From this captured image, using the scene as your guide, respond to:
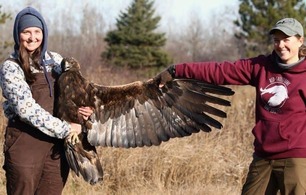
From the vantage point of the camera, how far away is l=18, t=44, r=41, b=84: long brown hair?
3.89 meters

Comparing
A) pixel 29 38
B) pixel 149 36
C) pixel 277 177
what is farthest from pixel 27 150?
pixel 149 36

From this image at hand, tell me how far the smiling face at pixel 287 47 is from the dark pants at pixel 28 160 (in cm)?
168

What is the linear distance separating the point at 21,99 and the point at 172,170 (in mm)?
3552

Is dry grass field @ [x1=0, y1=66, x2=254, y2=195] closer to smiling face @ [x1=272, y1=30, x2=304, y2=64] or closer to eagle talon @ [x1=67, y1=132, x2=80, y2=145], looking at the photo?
eagle talon @ [x1=67, y1=132, x2=80, y2=145]

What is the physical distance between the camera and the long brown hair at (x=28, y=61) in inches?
153

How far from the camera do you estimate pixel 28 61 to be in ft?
12.9

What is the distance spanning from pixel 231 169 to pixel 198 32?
57.5m

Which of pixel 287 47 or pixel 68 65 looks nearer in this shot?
pixel 287 47

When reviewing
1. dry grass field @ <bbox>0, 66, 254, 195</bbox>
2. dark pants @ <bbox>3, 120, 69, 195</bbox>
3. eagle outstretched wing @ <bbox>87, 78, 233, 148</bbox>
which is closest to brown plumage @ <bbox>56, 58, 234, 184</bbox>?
eagle outstretched wing @ <bbox>87, 78, 233, 148</bbox>

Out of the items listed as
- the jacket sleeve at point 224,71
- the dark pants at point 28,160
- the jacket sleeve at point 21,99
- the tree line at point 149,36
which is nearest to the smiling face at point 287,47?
the jacket sleeve at point 224,71

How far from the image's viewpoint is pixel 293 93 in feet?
12.8

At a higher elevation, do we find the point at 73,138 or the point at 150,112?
the point at 150,112

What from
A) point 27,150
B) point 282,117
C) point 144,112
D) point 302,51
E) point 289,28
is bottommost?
point 27,150

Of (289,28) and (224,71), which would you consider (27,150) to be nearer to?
(224,71)
